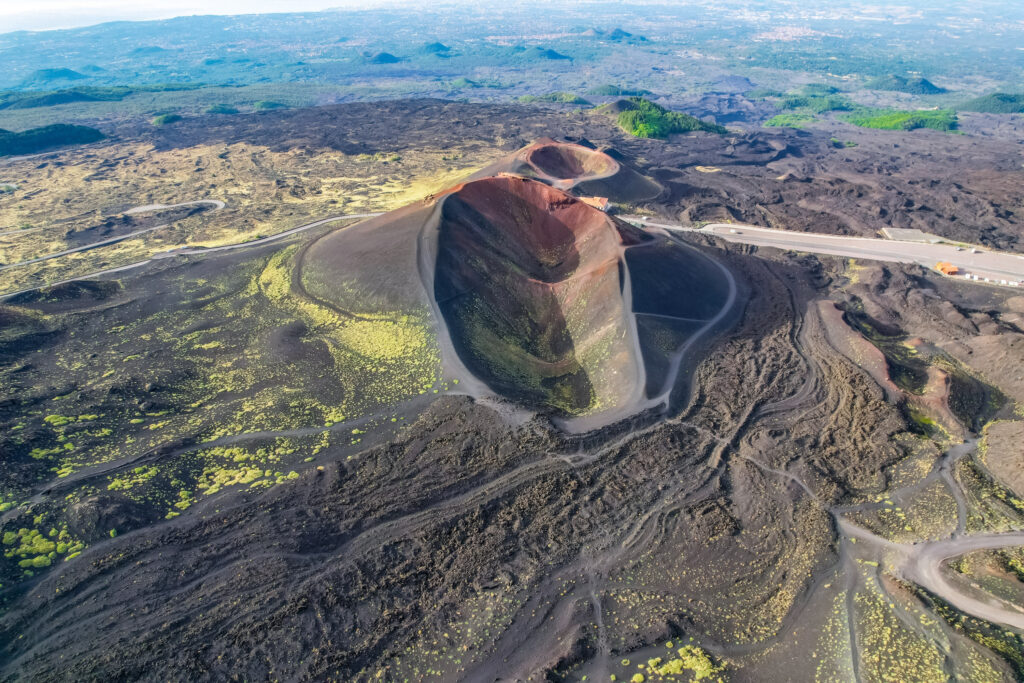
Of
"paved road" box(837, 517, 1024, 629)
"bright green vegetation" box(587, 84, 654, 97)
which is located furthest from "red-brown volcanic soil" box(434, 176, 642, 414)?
"bright green vegetation" box(587, 84, 654, 97)

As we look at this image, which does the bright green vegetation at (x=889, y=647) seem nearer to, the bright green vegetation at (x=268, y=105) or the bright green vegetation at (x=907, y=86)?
the bright green vegetation at (x=268, y=105)

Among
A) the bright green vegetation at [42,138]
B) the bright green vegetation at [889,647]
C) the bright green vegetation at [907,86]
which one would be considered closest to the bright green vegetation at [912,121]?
the bright green vegetation at [907,86]

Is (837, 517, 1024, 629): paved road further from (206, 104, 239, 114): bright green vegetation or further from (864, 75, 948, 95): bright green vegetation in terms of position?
(864, 75, 948, 95): bright green vegetation

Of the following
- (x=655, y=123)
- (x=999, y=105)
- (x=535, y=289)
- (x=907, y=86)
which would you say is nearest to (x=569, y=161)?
(x=655, y=123)

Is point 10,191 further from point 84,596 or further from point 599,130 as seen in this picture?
point 599,130

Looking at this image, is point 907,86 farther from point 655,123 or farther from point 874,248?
point 874,248

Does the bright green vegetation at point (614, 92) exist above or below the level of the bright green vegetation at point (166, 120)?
below
